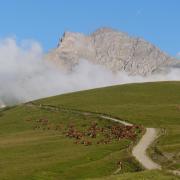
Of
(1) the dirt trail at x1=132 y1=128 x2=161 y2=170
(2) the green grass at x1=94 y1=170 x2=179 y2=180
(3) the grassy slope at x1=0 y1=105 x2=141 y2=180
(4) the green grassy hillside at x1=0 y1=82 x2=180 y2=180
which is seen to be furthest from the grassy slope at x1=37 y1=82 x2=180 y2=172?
(2) the green grass at x1=94 y1=170 x2=179 y2=180

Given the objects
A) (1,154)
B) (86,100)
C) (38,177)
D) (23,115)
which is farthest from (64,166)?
(86,100)

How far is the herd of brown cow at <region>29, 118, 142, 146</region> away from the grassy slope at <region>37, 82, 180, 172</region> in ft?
21.9

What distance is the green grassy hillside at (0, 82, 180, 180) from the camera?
73188 mm

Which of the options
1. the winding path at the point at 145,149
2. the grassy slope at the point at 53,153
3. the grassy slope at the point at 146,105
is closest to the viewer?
the grassy slope at the point at 53,153

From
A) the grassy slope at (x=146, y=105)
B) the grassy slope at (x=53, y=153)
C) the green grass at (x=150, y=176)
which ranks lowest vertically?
the green grass at (x=150, y=176)

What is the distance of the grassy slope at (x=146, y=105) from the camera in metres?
90.8

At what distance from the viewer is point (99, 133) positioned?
11381 cm

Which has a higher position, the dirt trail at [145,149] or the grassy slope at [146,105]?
the grassy slope at [146,105]

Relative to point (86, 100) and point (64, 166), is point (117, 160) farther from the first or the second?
point (86, 100)

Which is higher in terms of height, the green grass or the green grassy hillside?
the green grassy hillside

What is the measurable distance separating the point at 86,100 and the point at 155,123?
50117 mm

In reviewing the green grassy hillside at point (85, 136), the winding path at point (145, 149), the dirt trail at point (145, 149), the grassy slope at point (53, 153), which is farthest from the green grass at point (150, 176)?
the grassy slope at point (53, 153)

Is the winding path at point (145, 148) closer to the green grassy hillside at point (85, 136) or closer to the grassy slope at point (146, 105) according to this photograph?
the green grassy hillside at point (85, 136)

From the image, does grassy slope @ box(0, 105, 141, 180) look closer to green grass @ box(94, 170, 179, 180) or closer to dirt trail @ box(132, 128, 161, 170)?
dirt trail @ box(132, 128, 161, 170)
